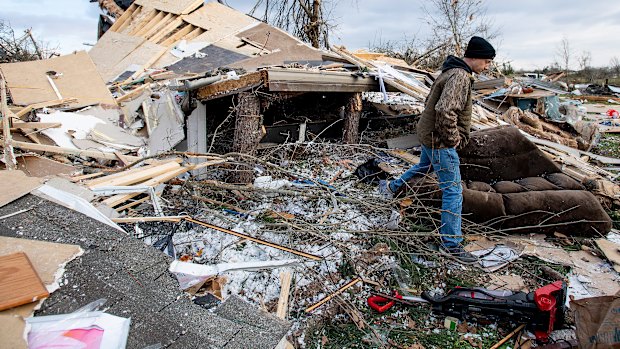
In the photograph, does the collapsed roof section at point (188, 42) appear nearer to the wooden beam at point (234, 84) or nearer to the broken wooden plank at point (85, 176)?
the wooden beam at point (234, 84)

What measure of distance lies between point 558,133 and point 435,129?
18.8 ft

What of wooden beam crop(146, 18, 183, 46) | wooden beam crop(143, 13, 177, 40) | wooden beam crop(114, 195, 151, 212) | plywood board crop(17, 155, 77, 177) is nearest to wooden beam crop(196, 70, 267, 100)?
plywood board crop(17, 155, 77, 177)

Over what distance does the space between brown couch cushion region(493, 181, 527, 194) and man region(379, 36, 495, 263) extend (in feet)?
2.81

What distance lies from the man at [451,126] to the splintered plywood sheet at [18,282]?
287 centimetres

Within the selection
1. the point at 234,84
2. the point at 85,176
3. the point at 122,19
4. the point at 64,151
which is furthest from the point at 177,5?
the point at 85,176

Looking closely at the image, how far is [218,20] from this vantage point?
857 centimetres

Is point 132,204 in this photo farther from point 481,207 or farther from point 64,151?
point 481,207

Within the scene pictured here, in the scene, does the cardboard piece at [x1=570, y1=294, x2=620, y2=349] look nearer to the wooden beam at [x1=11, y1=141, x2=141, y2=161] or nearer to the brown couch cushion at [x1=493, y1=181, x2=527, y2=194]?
the brown couch cushion at [x1=493, y1=181, x2=527, y2=194]

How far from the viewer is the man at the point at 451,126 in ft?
12.0

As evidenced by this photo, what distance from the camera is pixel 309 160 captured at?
19.4 feet

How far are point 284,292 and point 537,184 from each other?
3.08 metres

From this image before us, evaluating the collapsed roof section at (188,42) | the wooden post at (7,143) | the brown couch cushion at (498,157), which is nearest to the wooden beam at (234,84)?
the collapsed roof section at (188,42)

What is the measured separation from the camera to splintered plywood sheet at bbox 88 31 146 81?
7.44m

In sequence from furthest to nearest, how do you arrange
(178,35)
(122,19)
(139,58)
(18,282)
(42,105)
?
1. (122,19)
2. (178,35)
3. (139,58)
4. (42,105)
5. (18,282)
